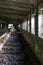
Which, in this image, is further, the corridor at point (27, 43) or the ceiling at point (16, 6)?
the ceiling at point (16, 6)

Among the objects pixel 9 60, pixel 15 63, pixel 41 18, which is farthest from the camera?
pixel 41 18

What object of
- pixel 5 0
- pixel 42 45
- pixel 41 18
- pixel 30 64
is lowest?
pixel 30 64

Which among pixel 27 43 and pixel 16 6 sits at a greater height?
pixel 16 6

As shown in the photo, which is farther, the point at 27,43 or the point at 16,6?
the point at 27,43

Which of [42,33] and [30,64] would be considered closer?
[30,64]

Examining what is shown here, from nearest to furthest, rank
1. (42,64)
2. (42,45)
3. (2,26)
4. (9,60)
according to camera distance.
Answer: (42,64)
(42,45)
(9,60)
(2,26)

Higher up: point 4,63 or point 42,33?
point 42,33

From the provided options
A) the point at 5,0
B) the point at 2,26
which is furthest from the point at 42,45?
the point at 2,26

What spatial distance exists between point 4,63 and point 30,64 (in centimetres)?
90

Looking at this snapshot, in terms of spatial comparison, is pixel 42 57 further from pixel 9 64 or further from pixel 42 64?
pixel 9 64

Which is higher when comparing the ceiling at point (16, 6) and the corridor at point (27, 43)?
the ceiling at point (16, 6)

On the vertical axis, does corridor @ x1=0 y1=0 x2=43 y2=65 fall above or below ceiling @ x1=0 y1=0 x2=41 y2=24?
below

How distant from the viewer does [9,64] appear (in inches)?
240

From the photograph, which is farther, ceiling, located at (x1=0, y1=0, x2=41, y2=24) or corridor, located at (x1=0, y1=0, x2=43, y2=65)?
ceiling, located at (x1=0, y1=0, x2=41, y2=24)
